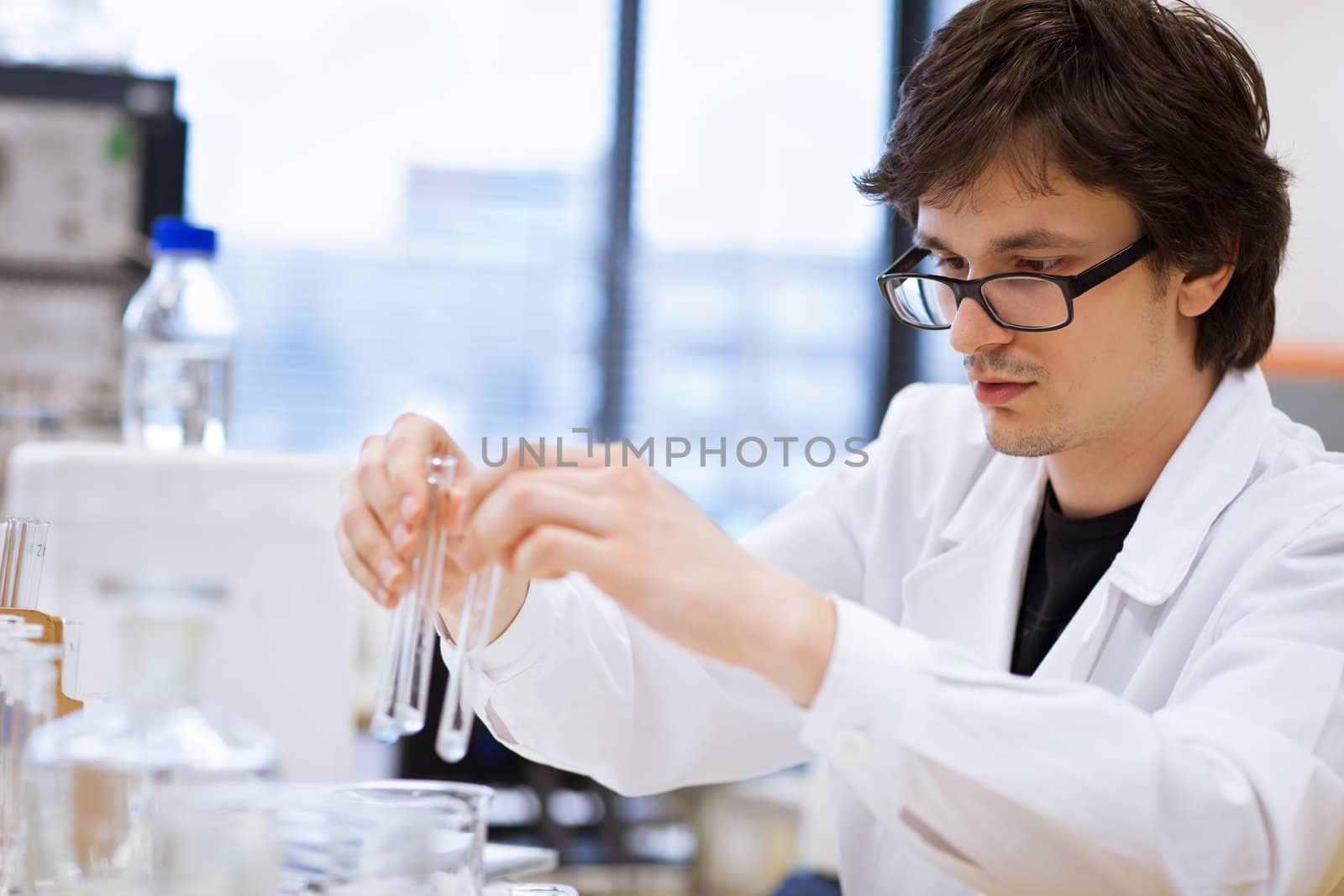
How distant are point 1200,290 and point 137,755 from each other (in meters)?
1.05

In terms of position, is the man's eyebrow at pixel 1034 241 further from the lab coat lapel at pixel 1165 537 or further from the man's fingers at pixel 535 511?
the man's fingers at pixel 535 511

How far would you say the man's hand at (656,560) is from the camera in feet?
2.26

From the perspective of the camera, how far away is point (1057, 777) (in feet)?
2.46

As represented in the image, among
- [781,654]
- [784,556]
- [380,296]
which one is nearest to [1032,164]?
[784,556]

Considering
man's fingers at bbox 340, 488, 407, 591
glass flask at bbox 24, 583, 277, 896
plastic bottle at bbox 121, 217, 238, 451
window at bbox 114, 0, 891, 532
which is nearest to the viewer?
glass flask at bbox 24, 583, 277, 896


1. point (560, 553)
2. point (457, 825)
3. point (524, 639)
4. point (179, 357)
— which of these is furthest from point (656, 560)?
point (179, 357)

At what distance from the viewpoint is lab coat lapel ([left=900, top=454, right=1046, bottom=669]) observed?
1226mm

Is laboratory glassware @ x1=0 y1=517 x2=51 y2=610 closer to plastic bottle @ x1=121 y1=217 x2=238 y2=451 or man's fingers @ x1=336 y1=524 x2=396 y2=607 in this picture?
man's fingers @ x1=336 y1=524 x2=396 y2=607

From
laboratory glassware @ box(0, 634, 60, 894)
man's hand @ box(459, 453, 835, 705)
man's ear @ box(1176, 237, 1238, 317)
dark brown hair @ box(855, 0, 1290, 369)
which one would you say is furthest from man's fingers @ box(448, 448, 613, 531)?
man's ear @ box(1176, 237, 1238, 317)

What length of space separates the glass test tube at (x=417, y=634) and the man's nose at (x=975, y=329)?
53cm

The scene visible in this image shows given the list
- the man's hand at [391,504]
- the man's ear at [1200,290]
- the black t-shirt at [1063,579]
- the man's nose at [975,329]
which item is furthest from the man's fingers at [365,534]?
the man's ear at [1200,290]

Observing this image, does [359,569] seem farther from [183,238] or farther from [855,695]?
[183,238]

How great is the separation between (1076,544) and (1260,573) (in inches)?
10.5

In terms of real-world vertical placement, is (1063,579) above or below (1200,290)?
below
